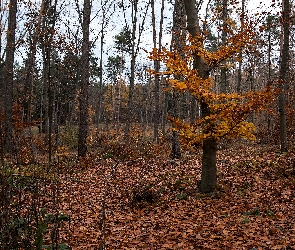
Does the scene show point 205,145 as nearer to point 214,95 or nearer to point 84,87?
point 214,95

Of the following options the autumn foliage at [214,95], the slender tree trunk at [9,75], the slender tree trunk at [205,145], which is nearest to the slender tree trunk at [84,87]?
the slender tree trunk at [9,75]

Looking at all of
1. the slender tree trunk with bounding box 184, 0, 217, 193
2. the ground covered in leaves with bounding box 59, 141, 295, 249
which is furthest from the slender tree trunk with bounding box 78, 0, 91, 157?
the slender tree trunk with bounding box 184, 0, 217, 193

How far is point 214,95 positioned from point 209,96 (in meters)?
0.13

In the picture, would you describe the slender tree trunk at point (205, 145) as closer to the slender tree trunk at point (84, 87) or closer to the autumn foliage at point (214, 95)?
the autumn foliage at point (214, 95)

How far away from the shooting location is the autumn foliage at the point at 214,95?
6641 millimetres

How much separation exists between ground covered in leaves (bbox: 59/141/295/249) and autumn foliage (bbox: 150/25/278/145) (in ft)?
5.22

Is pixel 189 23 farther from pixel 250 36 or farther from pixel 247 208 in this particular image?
pixel 247 208

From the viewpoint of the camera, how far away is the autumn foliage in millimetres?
6641

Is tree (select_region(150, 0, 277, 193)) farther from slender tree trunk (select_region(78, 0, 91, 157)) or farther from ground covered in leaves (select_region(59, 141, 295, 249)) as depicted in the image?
slender tree trunk (select_region(78, 0, 91, 157))

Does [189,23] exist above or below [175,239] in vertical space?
above

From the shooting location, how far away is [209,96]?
6.68 m

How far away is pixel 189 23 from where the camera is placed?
7688mm

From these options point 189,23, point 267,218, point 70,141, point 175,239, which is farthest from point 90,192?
point 70,141

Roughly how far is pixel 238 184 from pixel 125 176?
13.0 feet
